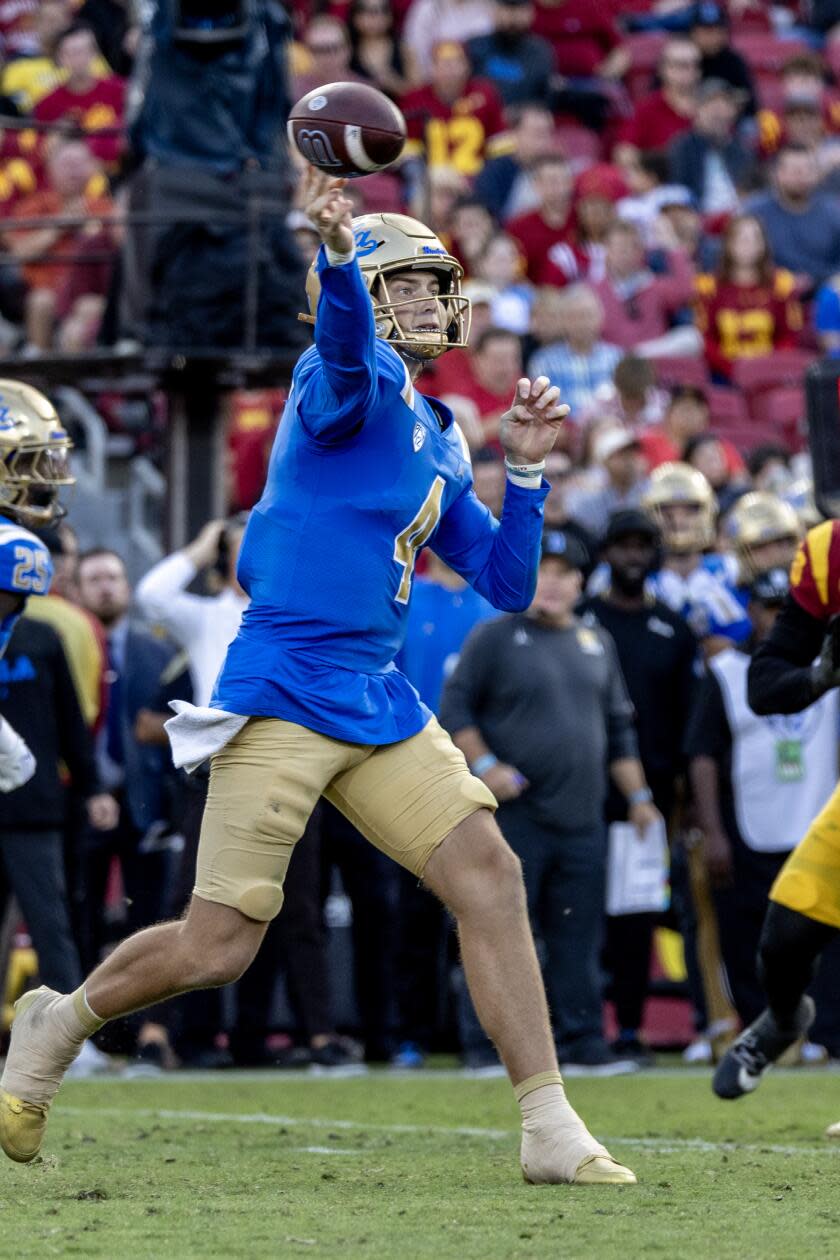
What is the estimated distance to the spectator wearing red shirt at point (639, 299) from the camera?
14875 mm

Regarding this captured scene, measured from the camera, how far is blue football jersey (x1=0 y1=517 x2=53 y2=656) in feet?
22.0

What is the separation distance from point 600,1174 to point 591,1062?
3955 millimetres

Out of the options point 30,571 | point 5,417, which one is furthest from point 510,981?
point 5,417

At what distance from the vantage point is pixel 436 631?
392 inches

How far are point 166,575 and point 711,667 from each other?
231cm

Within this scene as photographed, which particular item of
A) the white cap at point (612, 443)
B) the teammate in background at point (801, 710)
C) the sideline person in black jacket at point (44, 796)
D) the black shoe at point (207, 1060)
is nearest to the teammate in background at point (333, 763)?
the teammate in background at point (801, 710)

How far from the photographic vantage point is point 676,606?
1072cm

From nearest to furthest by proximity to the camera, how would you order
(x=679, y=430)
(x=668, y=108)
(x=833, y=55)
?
(x=679, y=430) → (x=668, y=108) → (x=833, y=55)

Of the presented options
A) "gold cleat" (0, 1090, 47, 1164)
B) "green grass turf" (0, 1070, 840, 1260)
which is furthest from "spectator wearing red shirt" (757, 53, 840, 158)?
"gold cleat" (0, 1090, 47, 1164)

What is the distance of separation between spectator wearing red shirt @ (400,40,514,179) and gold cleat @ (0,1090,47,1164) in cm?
1212

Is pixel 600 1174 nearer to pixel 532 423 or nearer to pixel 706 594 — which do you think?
pixel 532 423

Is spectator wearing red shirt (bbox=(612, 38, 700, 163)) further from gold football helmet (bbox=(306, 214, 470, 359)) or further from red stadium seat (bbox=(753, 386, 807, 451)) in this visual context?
gold football helmet (bbox=(306, 214, 470, 359))

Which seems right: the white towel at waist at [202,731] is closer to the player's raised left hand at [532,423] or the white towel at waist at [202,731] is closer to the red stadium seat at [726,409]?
the player's raised left hand at [532,423]

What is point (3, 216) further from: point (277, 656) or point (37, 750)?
point (277, 656)
